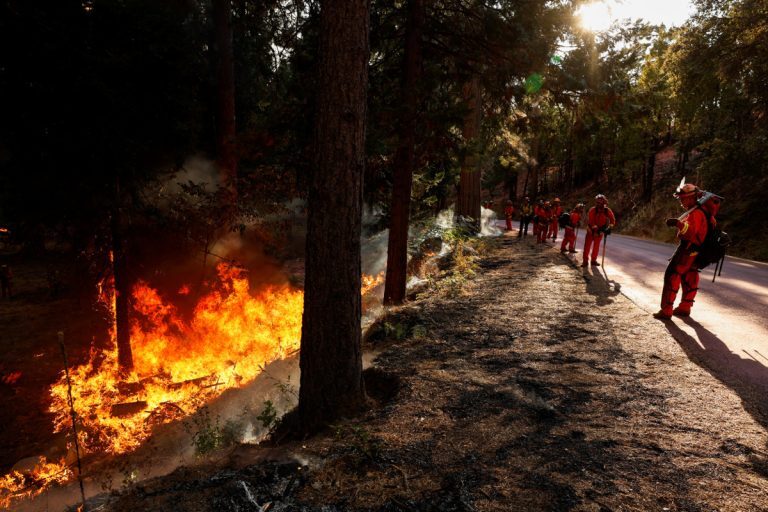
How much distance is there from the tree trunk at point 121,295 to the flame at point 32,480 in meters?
3.91

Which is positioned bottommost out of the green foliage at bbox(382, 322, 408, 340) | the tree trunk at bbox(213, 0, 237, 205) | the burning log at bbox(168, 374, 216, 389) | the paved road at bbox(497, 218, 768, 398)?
the burning log at bbox(168, 374, 216, 389)

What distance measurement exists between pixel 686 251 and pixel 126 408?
11.5 meters

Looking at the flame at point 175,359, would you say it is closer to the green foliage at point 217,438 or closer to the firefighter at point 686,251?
the green foliage at point 217,438

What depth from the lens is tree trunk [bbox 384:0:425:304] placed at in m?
8.04

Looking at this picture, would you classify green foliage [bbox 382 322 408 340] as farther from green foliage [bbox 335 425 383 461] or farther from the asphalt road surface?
the asphalt road surface

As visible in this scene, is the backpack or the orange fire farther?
the orange fire

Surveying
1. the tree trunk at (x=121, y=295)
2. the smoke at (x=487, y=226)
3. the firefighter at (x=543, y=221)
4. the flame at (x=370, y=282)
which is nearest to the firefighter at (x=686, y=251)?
the flame at (x=370, y=282)

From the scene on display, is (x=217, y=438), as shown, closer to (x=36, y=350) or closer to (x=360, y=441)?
(x=360, y=441)

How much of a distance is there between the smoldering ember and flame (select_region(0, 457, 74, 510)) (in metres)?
0.06

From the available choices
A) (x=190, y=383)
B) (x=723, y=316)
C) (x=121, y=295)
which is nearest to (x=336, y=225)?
(x=723, y=316)

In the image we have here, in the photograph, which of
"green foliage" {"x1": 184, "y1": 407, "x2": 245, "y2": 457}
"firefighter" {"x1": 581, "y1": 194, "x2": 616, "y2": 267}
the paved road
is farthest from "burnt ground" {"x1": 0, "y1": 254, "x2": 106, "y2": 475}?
"firefighter" {"x1": 581, "y1": 194, "x2": 616, "y2": 267}

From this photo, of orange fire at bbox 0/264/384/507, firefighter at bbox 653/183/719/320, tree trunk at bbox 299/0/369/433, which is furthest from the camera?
orange fire at bbox 0/264/384/507

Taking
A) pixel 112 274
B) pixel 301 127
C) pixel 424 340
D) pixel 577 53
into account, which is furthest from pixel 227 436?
pixel 577 53

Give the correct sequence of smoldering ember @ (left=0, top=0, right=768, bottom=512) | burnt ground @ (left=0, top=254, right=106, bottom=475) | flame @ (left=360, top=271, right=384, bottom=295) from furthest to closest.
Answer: flame @ (left=360, top=271, right=384, bottom=295)
burnt ground @ (left=0, top=254, right=106, bottom=475)
smoldering ember @ (left=0, top=0, right=768, bottom=512)
